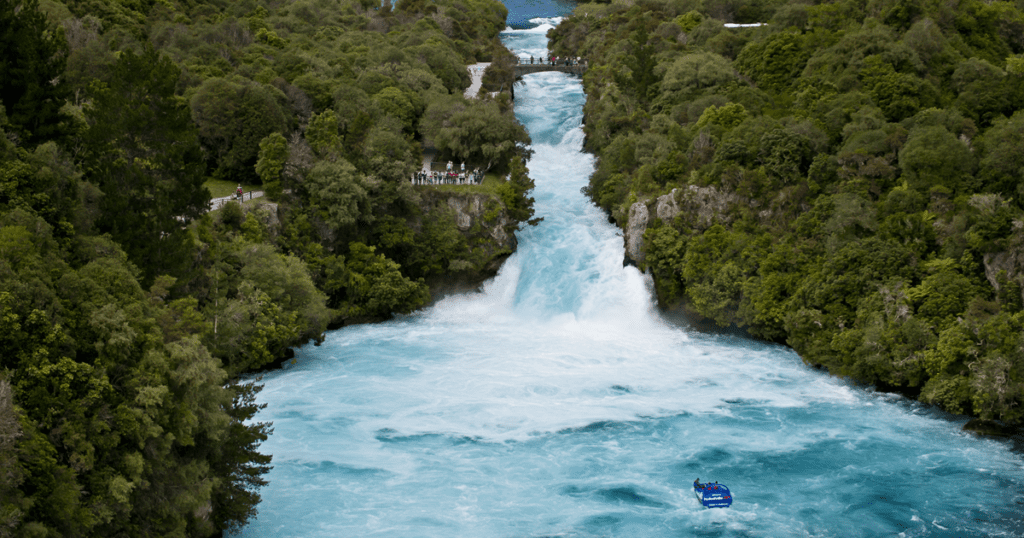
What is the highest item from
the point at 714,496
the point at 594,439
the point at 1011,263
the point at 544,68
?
the point at 544,68

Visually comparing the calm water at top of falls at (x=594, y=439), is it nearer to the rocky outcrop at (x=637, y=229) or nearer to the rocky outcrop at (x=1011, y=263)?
the rocky outcrop at (x=637, y=229)

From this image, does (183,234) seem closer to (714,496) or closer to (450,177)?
(714,496)

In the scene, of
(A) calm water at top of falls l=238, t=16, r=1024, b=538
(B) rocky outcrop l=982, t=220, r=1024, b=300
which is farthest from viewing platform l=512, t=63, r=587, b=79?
(B) rocky outcrop l=982, t=220, r=1024, b=300

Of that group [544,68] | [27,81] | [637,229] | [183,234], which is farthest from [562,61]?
[27,81]

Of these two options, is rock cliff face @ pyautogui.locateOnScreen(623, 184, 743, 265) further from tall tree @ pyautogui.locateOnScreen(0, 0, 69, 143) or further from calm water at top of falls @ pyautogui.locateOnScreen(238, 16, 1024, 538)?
tall tree @ pyautogui.locateOnScreen(0, 0, 69, 143)

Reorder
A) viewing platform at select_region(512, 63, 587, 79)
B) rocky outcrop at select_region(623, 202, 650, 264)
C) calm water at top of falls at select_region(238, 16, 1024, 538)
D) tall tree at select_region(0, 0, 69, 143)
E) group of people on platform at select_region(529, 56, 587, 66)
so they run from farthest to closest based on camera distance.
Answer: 1. group of people on platform at select_region(529, 56, 587, 66)
2. viewing platform at select_region(512, 63, 587, 79)
3. rocky outcrop at select_region(623, 202, 650, 264)
4. tall tree at select_region(0, 0, 69, 143)
5. calm water at top of falls at select_region(238, 16, 1024, 538)

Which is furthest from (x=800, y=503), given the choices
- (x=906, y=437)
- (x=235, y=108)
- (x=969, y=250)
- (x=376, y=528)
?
(x=235, y=108)
